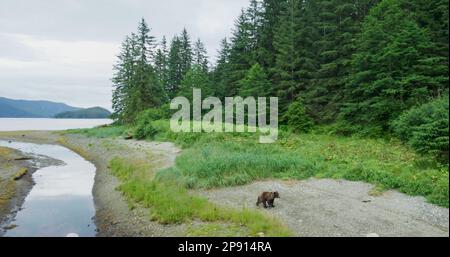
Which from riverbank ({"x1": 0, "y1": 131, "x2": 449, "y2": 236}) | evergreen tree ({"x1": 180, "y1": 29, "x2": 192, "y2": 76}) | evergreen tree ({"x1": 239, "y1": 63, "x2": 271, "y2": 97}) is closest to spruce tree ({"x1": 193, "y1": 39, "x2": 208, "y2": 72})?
evergreen tree ({"x1": 180, "y1": 29, "x2": 192, "y2": 76})

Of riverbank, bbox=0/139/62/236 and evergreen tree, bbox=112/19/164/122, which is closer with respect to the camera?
riverbank, bbox=0/139/62/236

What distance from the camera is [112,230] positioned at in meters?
9.16

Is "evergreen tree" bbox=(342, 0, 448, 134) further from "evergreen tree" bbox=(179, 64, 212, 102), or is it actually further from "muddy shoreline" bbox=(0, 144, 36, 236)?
"evergreen tree" bbox=(179, 64, 212, 102)

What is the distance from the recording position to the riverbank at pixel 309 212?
7.40 m

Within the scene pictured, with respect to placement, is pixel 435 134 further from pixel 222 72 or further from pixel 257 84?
pixel 222 72

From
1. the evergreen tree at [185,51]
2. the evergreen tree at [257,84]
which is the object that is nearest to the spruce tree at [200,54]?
the evergreen tree at [185,51]

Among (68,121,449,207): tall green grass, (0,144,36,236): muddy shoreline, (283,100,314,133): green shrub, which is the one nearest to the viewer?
(68,121,449,207): tall green grass

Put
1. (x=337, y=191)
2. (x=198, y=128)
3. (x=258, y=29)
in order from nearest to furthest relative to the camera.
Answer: (x=337, y=191)
(x=198, y=128)
(x=258, y=29)

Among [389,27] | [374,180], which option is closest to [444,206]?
[374,180]

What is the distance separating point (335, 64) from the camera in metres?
25.9

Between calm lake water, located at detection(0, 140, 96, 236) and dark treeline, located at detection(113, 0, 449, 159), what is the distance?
13.1 metres

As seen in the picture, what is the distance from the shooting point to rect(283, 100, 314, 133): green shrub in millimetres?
26141
